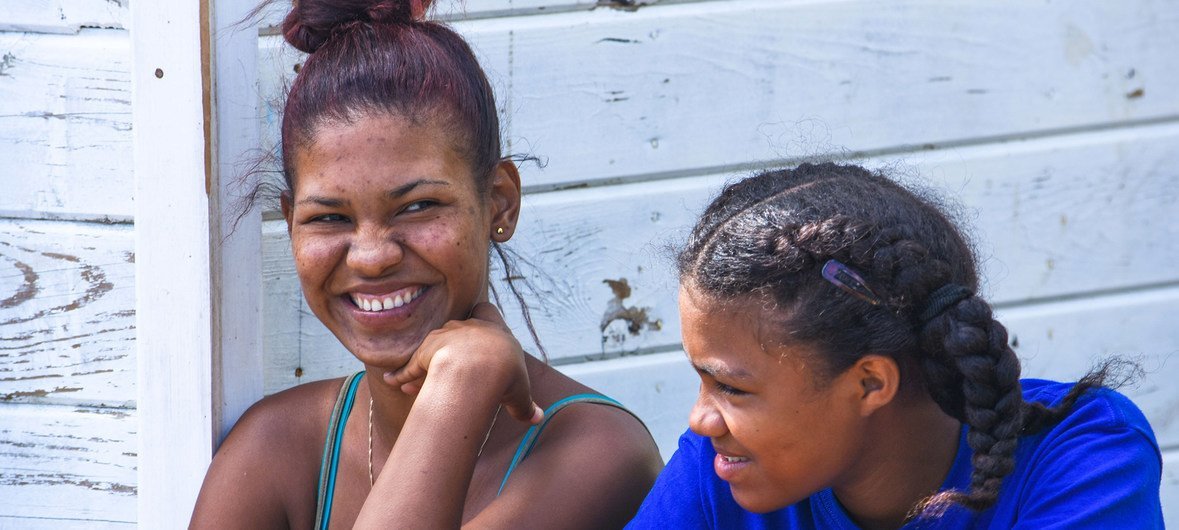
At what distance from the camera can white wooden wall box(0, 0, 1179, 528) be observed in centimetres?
234

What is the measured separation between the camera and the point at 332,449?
225 cm

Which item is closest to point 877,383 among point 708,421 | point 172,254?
point 708,421

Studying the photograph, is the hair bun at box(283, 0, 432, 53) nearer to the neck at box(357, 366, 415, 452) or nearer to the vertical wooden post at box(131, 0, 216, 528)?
the vertical wooden post at box(131, 0, 216, 528)

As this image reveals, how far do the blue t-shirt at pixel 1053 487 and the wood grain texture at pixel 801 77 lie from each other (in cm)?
90

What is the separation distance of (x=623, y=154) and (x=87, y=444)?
4.11ft

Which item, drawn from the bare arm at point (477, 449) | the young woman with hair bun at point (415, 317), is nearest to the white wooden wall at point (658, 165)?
the young woman with hair bun at point (415, 317)

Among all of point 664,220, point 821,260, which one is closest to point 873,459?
point 821,260

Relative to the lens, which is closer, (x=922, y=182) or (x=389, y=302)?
(x=389, y=302)

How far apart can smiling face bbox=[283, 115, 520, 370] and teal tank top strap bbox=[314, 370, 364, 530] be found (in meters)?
0.24

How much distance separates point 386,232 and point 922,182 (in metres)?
1.27

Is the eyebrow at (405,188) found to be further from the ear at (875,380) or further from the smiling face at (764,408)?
the ear at (875,380)

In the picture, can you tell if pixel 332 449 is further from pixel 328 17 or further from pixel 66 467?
pixel 328 17

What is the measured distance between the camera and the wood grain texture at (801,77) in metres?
2.60

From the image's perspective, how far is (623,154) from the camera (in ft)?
8.68
